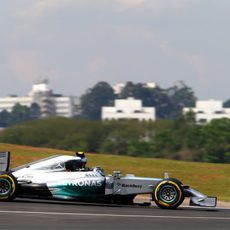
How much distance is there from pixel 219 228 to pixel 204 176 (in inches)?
643

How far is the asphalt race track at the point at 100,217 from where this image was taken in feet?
47.8

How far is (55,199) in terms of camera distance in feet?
62.4

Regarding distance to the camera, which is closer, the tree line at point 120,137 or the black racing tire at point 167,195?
the black racing tire at point 167,195

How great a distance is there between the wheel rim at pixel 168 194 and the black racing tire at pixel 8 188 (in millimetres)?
3478

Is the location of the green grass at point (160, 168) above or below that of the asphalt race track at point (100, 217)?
above

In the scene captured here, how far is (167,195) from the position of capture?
62.3 feet

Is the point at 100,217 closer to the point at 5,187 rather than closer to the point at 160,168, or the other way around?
A: the point at 5,187

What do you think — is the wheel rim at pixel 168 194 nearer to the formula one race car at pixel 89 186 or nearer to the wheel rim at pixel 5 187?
the formula one race car at pixel 89 186

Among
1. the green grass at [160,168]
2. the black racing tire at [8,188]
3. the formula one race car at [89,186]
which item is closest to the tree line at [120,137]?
the green grass at [160,168]

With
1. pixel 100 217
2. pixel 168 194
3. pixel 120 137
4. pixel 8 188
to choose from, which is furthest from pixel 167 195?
pixel 120 137

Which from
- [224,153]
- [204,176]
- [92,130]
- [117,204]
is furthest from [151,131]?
[117,204]

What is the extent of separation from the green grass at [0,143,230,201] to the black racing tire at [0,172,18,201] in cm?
1046

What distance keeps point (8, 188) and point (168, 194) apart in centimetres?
382

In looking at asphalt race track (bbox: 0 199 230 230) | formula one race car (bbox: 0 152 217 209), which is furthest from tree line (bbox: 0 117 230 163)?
asphalt race track (bbox: 0 199 230 230)
